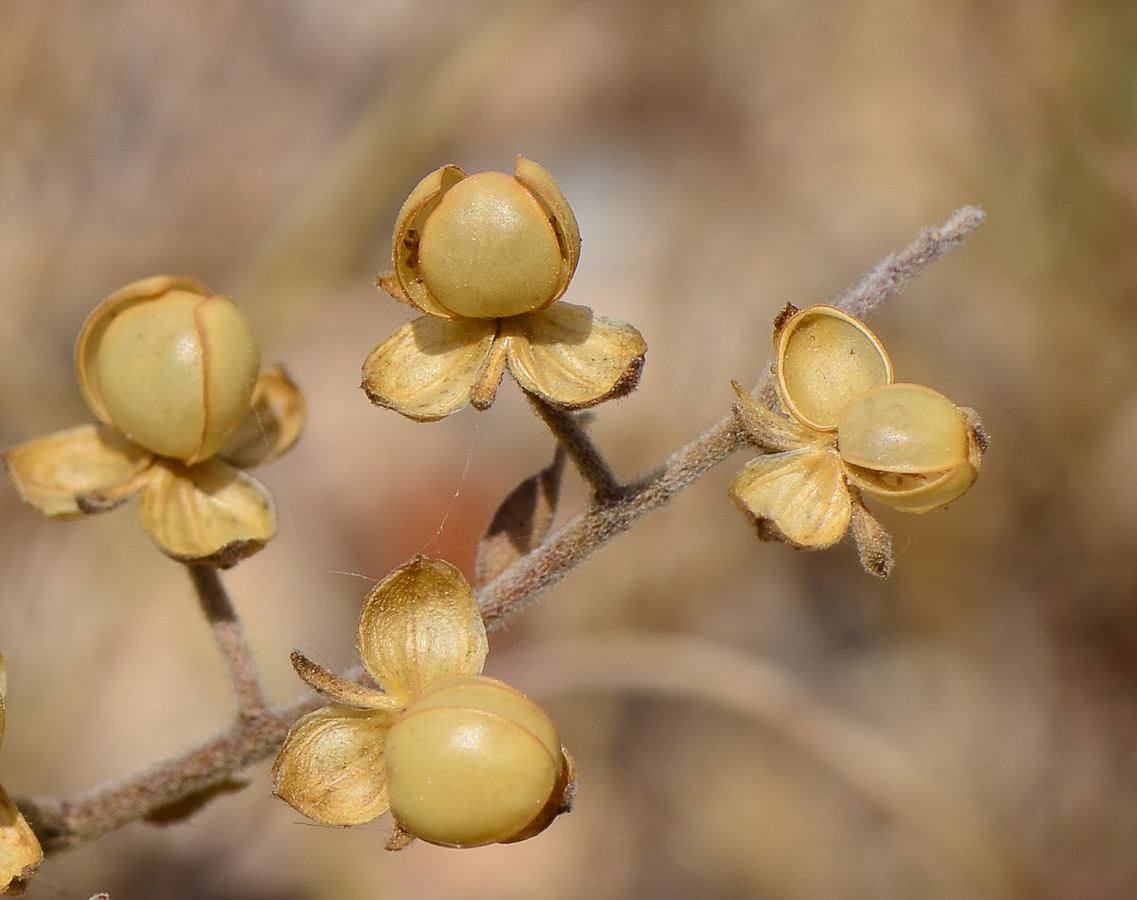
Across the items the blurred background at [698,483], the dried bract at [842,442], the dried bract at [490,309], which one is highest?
the dried bract at [490,309]

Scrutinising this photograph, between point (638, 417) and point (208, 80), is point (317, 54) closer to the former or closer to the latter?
point (208, 80)

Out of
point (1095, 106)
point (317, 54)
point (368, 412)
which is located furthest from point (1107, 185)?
point (317, 54)

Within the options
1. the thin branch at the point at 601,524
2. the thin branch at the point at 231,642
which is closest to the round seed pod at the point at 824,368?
the thin branch at the point at 601,524

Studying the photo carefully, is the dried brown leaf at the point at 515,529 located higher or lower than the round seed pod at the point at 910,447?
lower

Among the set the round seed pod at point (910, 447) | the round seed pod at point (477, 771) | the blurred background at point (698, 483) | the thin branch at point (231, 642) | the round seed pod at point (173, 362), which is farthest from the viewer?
the blurred background at point (698, 483)

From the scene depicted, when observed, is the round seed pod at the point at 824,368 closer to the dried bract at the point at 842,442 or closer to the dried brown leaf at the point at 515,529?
the dried bract at the point at 842,442

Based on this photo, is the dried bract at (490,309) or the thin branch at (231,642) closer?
the dried bract at (490,309)
